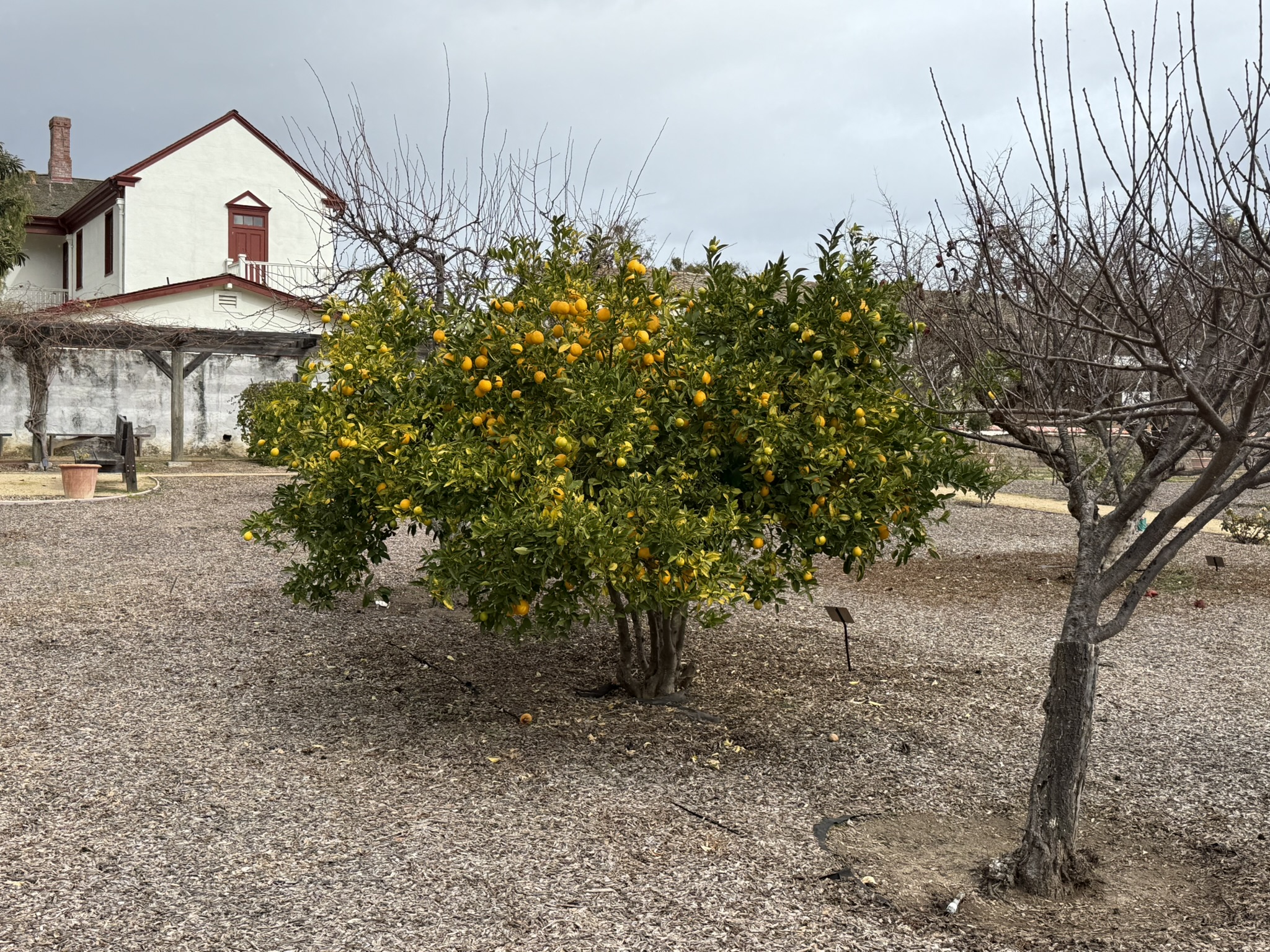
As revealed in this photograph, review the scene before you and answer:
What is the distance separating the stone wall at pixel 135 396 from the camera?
19953 millimetres

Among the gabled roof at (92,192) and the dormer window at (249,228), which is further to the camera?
the dormer window at (249,228)

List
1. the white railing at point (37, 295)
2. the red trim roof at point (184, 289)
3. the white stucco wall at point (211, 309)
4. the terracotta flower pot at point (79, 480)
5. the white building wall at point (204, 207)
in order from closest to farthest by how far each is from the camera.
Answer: the terracotta flower pot at point (79, 480), the red trim roof at point (184, 289), the white stucco wall at point (211, 309), the white building wall at point (204, 207), the white railing at point (37, 295)

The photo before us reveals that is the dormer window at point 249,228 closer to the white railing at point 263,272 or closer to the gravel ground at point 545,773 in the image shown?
the white railing at point 263,272

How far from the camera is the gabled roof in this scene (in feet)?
73.7

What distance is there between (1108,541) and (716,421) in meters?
1.64

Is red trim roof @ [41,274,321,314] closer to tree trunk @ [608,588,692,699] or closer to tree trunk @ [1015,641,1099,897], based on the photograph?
tree trunk @ [608,588,692,699]

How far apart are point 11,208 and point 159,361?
4.52 meters

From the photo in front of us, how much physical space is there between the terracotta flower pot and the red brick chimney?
17199mm

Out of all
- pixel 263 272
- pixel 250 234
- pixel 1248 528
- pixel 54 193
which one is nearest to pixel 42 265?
pixel 54 193

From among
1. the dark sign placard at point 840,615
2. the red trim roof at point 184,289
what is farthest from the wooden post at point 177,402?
the dark sign placard at point 840,615

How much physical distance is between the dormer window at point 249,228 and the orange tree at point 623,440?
67.3ft

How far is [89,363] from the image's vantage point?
807 inches

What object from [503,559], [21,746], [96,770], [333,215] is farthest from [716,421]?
[333,215]

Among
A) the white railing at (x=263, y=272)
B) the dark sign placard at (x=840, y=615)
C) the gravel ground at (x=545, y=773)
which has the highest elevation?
the white railing at (x=263, y=272)
